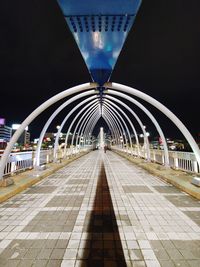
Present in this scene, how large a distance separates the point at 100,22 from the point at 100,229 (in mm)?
3898

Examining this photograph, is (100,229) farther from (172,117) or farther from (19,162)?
(19,162)

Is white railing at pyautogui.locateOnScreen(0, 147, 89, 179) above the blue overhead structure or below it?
below

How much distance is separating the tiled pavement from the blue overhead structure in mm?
3763

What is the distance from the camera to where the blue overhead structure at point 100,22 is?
257cm

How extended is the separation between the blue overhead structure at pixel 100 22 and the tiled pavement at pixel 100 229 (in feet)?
12.3

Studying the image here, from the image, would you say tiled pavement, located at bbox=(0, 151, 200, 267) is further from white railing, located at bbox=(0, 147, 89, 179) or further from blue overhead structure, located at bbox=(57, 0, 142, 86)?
blue overhead structure, located at bbox=(57, 0, 142, 86)

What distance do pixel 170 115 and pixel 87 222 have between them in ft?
19.9

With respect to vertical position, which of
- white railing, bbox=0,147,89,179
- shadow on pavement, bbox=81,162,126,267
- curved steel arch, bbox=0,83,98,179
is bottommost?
shadow on pavement, bbox=81,162,126,267

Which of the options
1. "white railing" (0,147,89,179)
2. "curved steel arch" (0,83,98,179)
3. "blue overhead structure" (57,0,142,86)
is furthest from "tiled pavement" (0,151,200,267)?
"blue overhead structure" (57,0,142,86)

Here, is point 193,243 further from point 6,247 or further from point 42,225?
point 6,247

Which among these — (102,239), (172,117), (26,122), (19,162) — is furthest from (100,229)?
(19,162)

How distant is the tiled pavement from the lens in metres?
2.68

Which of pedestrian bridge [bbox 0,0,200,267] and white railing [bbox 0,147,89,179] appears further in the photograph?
white railing [bbox 0,147,89,179]

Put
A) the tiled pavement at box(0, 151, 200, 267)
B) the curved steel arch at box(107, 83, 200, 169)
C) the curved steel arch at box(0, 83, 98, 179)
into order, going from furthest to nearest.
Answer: the curved steel arch at box(107, 83, 200, 169)
the curved steel arch at box(0, 83, 98, 179)
the tiled pavement at box(0, 151, 200, 267)
